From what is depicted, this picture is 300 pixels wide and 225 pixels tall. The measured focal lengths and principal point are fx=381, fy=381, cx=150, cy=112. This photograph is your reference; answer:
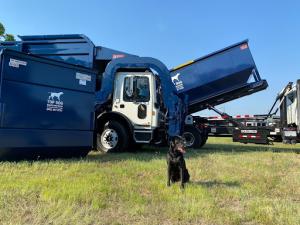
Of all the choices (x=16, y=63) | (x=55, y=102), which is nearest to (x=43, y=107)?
(x=55, y=102)

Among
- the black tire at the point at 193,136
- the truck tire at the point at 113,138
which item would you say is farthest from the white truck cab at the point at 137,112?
the black tire at the point at 193,136

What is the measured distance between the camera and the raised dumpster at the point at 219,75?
11.9 m

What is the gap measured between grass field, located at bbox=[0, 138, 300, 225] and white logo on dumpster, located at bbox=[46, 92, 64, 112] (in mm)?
1431

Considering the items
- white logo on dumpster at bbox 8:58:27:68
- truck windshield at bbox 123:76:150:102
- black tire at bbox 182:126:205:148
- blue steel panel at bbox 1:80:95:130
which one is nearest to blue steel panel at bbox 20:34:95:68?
truck windshield at bbox 123:76:150:102

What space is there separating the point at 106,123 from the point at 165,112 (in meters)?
1.68

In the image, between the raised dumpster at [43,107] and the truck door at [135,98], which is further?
the truck door at [135,98]

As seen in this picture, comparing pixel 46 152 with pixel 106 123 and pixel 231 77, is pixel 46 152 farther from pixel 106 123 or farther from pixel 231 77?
pixel 231 77

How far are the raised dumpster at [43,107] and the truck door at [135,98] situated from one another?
1784 millimetres

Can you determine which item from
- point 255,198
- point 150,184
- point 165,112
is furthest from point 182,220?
point 165,112

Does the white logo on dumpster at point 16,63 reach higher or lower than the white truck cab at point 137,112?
higher

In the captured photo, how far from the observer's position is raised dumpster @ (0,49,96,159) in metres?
7.21

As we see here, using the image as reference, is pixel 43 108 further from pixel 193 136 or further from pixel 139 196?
pixel 193 136

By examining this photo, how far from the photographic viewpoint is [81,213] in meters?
3.85

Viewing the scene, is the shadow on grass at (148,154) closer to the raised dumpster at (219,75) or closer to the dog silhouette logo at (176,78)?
the raised dumpster at (219,75)
